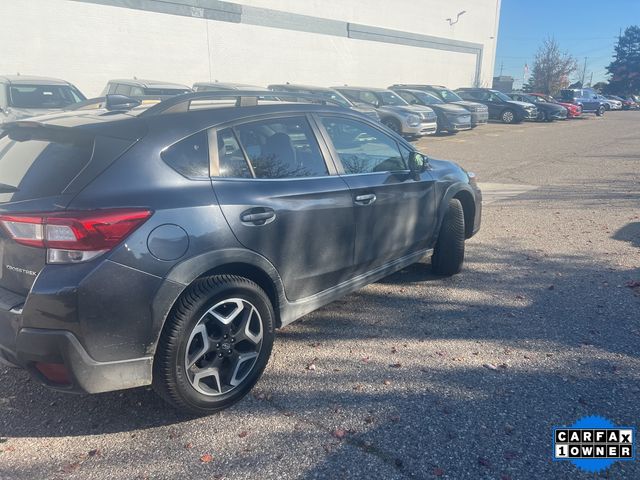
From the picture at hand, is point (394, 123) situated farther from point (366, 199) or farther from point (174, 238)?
point (174, 238)

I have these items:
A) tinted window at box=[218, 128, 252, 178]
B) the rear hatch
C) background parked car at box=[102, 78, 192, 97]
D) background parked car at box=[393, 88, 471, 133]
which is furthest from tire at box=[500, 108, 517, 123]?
the rear hatch

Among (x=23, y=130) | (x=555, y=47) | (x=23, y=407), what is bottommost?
(x=23, y=407)

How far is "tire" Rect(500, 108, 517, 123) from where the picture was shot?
25.5 m

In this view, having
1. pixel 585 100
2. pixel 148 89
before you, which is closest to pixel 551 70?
pixel 585 100

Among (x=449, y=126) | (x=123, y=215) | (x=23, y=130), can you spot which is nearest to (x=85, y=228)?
(x=123, y=215)

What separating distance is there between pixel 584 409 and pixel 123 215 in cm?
276

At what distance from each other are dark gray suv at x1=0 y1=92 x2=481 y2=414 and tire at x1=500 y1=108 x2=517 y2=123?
24054 millimetres

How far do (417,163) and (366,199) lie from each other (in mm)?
817

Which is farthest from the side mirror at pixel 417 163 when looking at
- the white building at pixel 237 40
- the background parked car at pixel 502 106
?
the background parked car at pixel 502 106

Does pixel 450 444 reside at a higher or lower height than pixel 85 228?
lower

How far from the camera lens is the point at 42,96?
11539 millimetres

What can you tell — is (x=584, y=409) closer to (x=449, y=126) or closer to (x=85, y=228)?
(x=85, y=228)

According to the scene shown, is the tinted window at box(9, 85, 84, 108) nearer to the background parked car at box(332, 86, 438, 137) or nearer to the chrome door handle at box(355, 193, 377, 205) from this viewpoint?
the background parked car at box(332, 86, 438, 137)

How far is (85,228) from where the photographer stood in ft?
7.98
